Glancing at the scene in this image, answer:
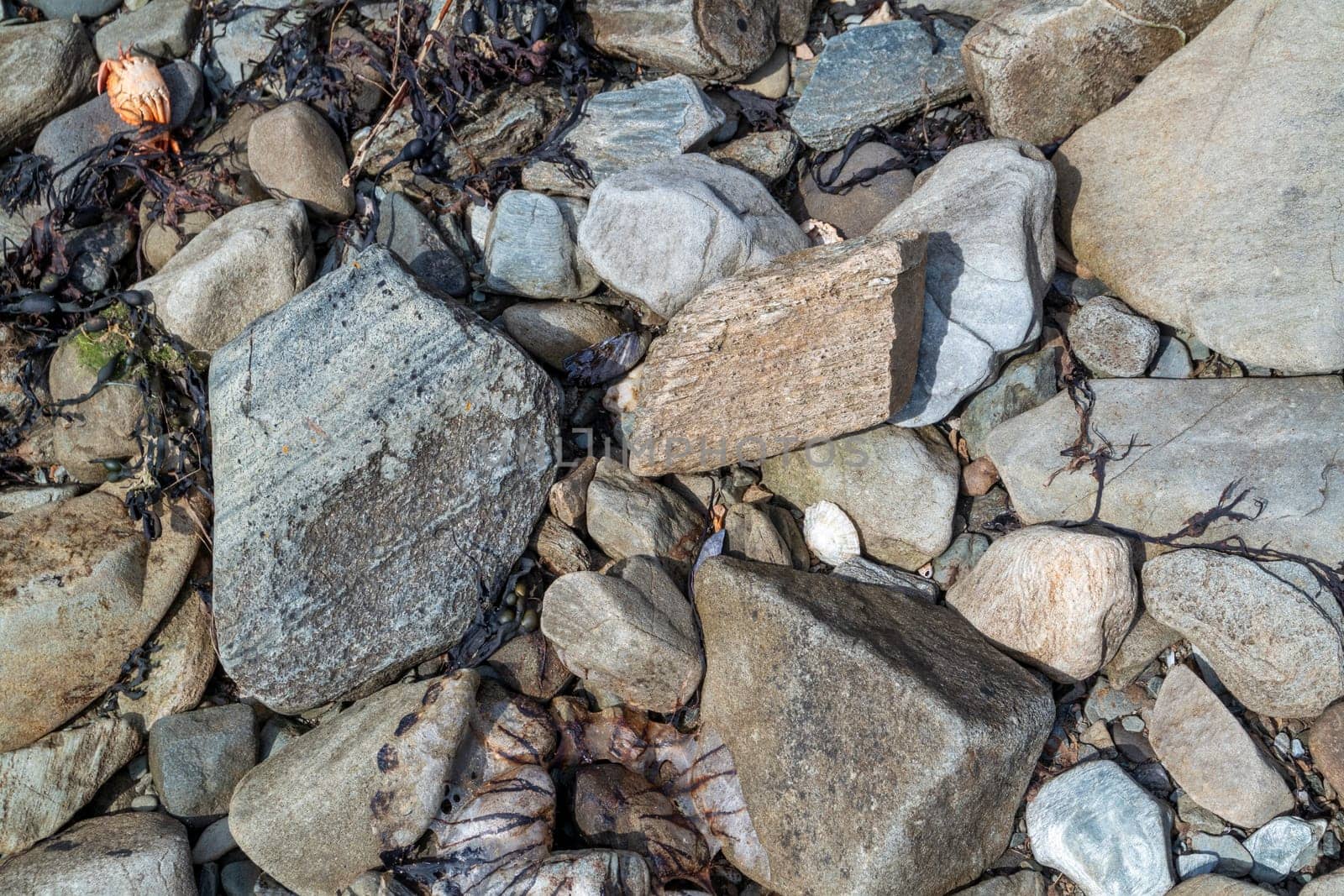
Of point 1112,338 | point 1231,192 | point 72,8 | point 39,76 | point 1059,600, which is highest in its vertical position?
point 72,8

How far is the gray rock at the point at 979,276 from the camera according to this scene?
3.64 metres

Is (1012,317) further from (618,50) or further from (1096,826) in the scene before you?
(618,50)

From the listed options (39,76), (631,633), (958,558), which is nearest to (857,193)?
(958,558)

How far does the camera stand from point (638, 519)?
12.2ft

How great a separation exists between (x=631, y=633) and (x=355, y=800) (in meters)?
1.16

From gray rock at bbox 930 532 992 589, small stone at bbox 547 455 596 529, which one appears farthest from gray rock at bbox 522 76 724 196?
gray rock at bbox 930 532 992 589

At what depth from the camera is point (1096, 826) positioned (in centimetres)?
319

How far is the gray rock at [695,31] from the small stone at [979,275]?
1189mm

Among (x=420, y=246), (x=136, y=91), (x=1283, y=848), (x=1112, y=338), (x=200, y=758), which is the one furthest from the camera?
(x=136, y=91)

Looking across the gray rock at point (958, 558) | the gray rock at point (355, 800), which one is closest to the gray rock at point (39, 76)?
the gray rock at point (355, 800)

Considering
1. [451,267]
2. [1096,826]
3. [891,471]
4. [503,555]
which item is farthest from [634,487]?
[1096,826]

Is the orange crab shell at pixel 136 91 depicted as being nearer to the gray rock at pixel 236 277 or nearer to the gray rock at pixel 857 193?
the gray rock at pixel 236 277

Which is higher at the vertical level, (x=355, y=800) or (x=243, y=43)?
(x=243, y=43)

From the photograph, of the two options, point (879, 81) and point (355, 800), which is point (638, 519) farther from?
point (879, 81)
